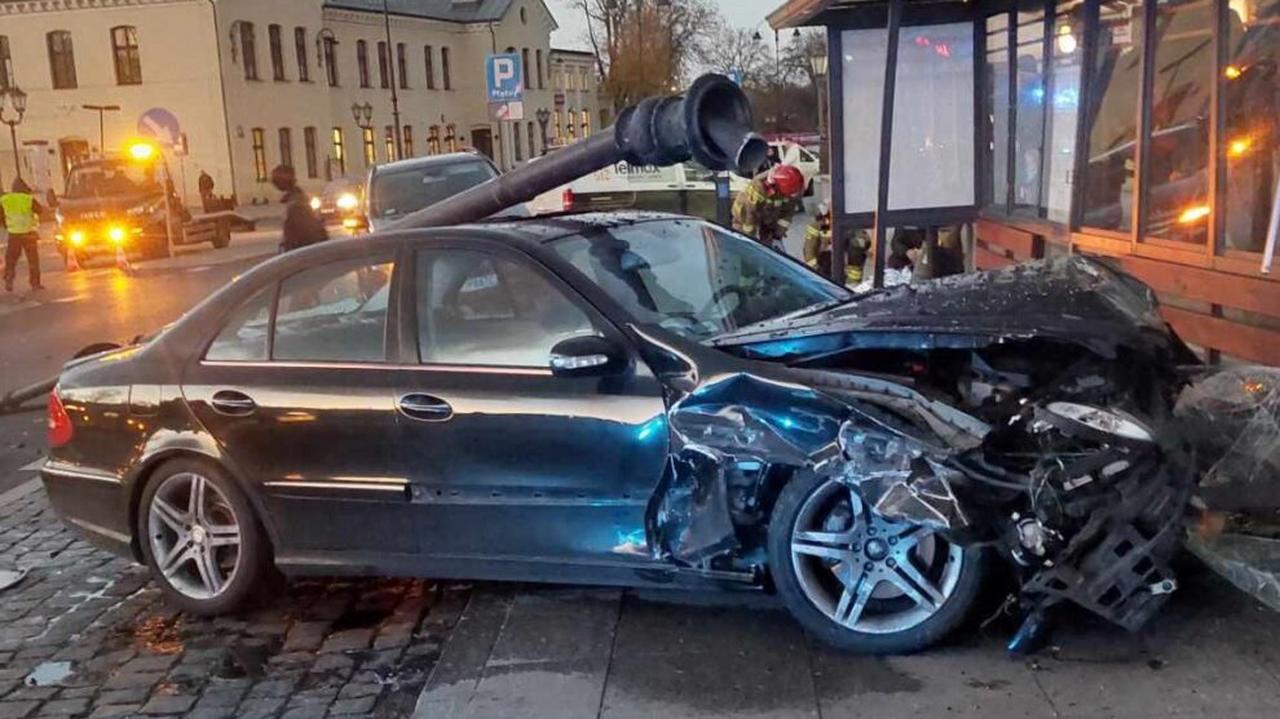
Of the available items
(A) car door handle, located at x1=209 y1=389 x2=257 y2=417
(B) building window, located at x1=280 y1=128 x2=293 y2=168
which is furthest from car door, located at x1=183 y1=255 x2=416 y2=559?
(B) building window, located at x1=280 y1=128 x2=293 y2=168

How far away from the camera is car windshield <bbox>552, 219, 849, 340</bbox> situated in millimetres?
5090

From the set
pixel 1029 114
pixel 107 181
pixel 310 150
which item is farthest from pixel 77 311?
pixel 310 150

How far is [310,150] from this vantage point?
53469mm

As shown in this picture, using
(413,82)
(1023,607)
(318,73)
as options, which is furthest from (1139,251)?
(413,82)

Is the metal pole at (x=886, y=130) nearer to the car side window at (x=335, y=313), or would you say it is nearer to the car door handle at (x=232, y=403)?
the car side window at (x=335, y=313)

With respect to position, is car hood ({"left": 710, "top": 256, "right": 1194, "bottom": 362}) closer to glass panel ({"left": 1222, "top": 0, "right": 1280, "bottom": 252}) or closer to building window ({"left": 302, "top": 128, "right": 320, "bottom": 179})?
glass panel ({"left": 1222, "top": 0, "right": 1280, "bottom": 252})

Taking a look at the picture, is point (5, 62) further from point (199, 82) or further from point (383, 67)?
point (383, 67)

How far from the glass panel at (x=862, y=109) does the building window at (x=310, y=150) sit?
46.1 metres

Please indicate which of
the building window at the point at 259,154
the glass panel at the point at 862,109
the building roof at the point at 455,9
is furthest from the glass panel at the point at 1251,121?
the building roof at the point at 455,9

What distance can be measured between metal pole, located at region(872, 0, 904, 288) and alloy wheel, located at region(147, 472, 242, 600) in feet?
14.9

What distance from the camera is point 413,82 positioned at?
212ft

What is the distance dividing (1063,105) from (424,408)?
18.4ft

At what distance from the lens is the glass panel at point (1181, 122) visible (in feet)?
22.8

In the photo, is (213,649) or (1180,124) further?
(1180,124)
